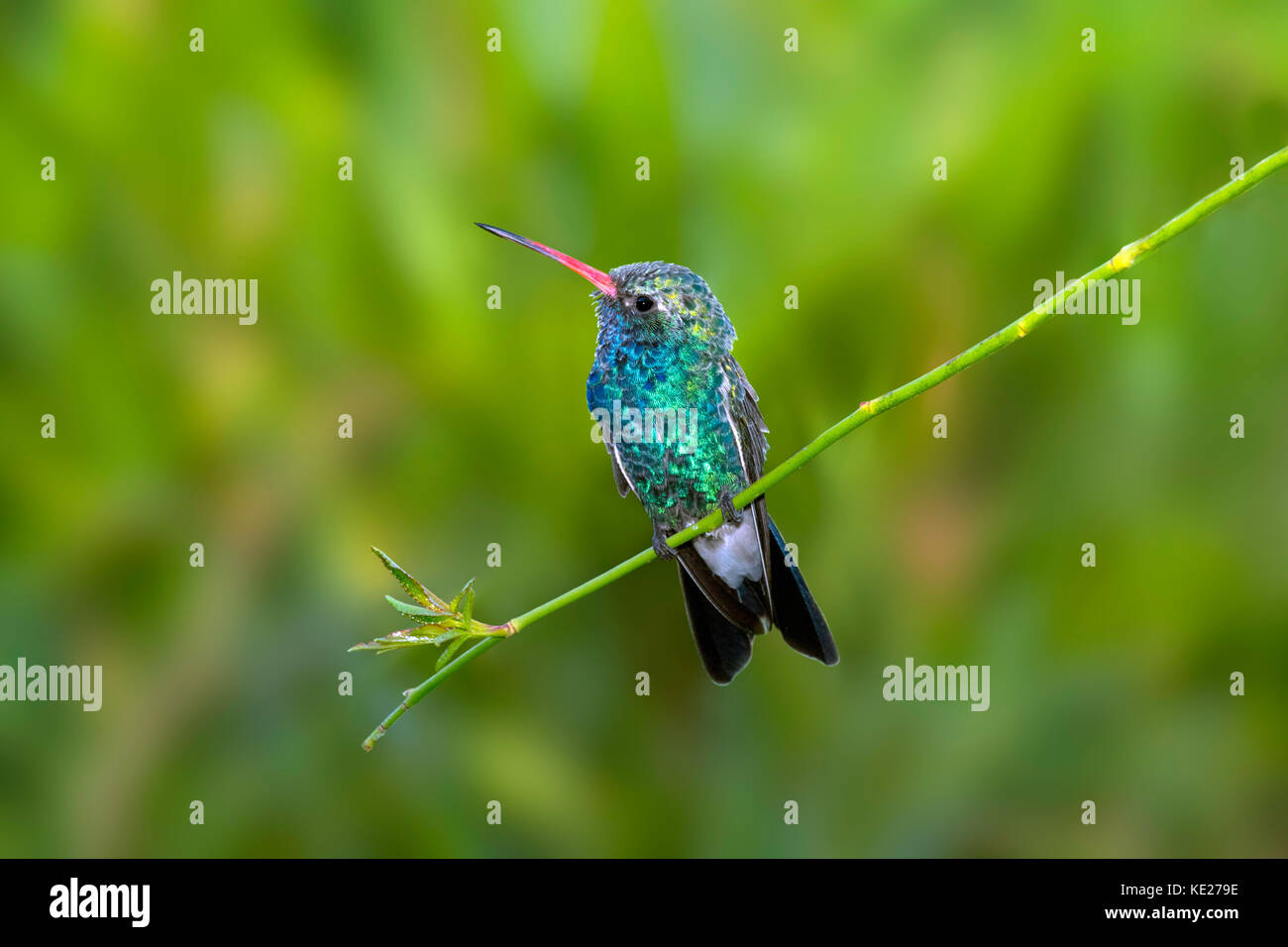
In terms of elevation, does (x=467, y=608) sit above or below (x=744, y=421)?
below

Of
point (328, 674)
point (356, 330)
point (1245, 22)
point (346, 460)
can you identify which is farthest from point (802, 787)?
point (1245, 22)

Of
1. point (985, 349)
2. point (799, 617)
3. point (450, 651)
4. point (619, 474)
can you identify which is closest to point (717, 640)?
point (799, 617)

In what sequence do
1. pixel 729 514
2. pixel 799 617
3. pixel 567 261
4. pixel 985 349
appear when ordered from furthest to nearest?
1. pixel 729 514
2. pixel 799 617
3. pixel 567 261
4. pixel 985 349

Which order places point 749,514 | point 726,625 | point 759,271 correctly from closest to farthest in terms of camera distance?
point 726,625, point 749,514, point 759,271

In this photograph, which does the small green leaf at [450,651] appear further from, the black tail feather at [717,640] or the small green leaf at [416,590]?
the black tail feather at [717,640]

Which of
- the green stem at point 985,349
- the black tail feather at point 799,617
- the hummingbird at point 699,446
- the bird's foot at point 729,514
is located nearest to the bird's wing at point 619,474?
the hummingbird at point 699,446

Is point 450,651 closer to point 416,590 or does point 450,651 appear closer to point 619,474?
point 416,590

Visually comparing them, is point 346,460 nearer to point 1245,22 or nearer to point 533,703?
point 533,703
